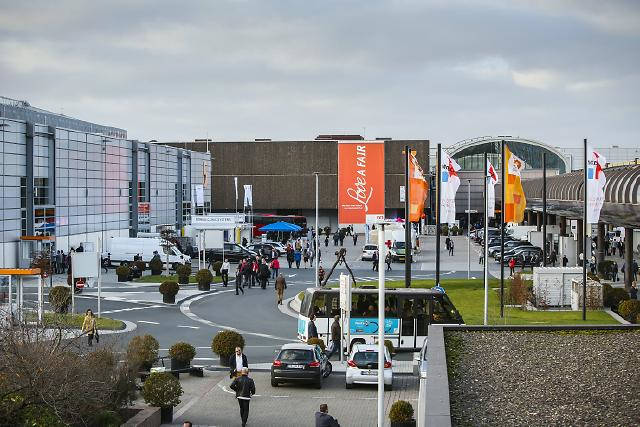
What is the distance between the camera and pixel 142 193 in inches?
3189

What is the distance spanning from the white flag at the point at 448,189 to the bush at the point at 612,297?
30.2 ft

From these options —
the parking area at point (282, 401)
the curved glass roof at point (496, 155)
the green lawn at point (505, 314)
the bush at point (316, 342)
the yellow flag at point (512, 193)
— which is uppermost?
the curved glass roof at point (496, 155)

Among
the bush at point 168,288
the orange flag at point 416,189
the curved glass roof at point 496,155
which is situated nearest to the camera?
the orange flag at point 416,189

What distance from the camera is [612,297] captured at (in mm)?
44094

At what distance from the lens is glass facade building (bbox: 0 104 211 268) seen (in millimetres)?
56188

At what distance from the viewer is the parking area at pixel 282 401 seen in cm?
2291

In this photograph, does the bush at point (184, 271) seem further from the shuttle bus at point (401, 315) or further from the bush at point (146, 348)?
the bush at point (146, 348)

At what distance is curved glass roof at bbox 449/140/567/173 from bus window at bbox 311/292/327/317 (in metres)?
104

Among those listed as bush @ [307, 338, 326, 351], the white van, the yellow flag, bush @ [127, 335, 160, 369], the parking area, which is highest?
the yellow flag

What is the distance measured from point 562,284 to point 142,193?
44.3 meters

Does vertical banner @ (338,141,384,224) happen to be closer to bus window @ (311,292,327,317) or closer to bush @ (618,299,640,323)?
bush @ (618,299,640,323)

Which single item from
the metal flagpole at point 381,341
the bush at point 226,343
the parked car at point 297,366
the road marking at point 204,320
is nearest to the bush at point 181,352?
the bush at point 226,343

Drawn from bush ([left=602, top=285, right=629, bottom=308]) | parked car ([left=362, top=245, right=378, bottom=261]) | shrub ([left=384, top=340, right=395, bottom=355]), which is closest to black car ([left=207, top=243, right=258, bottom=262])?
parked car ([left=362, top=245, right=378, bottom=261])

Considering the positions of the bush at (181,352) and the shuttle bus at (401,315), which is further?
the shuttle bus at (401,315)
